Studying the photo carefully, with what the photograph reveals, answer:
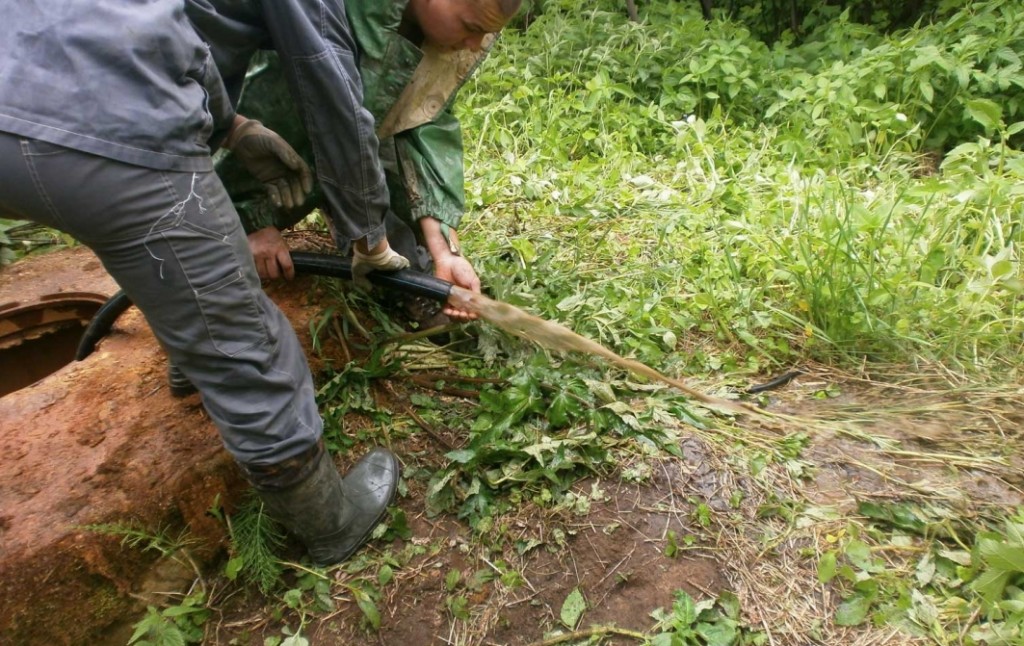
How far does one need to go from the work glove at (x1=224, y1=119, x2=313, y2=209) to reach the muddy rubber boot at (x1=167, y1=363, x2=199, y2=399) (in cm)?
57

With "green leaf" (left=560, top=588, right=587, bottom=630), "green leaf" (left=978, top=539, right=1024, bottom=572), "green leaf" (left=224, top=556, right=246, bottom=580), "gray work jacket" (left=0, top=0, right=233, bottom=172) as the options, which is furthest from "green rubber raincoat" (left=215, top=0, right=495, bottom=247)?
"green leaf" (left=978, top=539, right=1024, bottom=572)

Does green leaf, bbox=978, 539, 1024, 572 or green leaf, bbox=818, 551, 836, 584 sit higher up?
green leaf, bbox=978, 539, 1024, 572

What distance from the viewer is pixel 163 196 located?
1354mm

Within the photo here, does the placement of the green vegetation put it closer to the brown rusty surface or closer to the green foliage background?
the green foliage background

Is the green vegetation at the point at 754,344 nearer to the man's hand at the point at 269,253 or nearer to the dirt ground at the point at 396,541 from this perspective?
the dirt ground at the point at 396,541

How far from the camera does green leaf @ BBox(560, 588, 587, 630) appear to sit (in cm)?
171

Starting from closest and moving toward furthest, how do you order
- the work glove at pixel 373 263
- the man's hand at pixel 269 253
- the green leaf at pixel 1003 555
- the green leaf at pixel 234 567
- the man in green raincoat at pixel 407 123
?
the green leaf at pixel 1003 555 → the green leaf at pixel 234 567 → the man in green raincoat at pixel 407 123 → the work glove at pixel 373 263 → the man's hand at pixel 269 253

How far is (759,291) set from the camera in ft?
8.61

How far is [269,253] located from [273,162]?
0.30 meters

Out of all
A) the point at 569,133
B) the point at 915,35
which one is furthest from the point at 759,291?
the point at 915,35

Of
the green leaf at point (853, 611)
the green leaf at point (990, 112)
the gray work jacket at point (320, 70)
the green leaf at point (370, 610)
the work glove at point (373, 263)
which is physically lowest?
the green leaf at point (370, 610)

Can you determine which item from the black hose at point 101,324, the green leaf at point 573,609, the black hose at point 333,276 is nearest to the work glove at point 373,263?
the black hose at point 333,276

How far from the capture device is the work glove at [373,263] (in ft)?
6.72

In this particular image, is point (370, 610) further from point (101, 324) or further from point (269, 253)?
point (101, 324)
